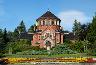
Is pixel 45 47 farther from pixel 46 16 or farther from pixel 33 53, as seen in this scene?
pixel 33 53

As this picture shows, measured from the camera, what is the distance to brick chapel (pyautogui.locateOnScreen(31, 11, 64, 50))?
74000 mm

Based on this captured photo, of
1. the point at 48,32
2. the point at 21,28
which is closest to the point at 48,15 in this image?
the point at 48,32

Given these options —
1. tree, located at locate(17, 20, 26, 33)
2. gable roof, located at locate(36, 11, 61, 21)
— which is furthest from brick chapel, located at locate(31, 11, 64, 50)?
tree, located at locate(17, 20, 26, 33)

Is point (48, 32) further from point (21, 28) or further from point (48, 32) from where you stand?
point (21, 28)

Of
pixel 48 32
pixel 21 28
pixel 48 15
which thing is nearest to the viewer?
pixel 48 32

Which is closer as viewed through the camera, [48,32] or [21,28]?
[48,32]

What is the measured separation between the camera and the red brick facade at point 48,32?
74062 millimetres

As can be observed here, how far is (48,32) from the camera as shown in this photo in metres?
75.2

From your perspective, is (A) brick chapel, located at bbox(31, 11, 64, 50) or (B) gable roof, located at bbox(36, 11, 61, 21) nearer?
(A) brick chapel, located at bbox(31, 11, 64, 50)

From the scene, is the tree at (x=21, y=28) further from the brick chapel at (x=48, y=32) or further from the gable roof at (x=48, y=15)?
the brick chapel at (x=48, y=32)

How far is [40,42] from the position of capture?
74625mm

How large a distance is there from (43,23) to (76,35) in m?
12.4

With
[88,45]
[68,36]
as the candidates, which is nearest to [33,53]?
[88,45]

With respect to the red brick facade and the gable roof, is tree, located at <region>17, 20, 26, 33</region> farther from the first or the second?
the red brick facade
